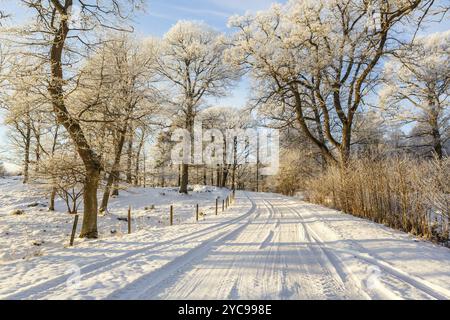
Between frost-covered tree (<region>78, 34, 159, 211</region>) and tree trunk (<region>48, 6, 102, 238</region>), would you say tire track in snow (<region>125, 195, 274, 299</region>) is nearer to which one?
tree trunk (<region>48, 6, 102, 238</region>)

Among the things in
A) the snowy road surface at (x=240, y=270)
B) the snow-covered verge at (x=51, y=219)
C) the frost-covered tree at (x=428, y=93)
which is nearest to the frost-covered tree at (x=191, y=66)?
the snow-covered verge at (x=51, y=219)

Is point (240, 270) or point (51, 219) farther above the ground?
point (240, 270)

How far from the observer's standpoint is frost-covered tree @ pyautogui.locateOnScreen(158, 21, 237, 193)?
23.8 m

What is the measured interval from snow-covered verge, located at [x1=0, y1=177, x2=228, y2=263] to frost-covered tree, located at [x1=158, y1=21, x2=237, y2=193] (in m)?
5.79

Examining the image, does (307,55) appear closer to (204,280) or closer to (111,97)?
(111,97)

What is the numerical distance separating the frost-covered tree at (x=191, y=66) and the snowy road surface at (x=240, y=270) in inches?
717

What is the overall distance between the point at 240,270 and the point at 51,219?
45.0 feet

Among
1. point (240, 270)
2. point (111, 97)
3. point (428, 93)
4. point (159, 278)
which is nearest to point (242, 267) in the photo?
point (240, 270)

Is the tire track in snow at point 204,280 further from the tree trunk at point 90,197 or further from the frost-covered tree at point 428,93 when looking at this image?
the frost-covered tree at point 428,93

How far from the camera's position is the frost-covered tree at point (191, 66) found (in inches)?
938

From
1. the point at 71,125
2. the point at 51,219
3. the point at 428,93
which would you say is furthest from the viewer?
the point at 428,93

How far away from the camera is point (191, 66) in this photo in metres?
24.5

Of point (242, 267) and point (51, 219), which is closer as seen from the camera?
point (242, 267)

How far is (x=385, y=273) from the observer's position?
4.52 meters
